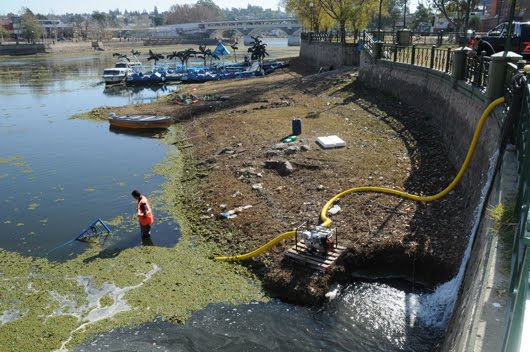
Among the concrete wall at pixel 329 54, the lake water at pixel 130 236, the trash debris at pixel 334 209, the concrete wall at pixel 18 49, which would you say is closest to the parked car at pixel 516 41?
the trash debris at pixel 334 209

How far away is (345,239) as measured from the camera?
10.6 meters

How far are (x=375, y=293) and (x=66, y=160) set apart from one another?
17.2 meters

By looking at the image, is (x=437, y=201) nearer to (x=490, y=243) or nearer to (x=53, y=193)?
(x=490, y=243)

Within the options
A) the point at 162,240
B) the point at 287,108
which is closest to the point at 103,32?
the point at 287,108

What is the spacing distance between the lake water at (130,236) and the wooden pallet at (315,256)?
73 centimetres

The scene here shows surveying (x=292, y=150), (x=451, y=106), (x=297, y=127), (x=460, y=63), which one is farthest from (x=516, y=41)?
(x=292, y=150)

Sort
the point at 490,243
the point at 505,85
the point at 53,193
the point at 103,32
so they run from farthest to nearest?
the point at 103,32
the point at 53,193
the point at 505,85
the point at 490,243

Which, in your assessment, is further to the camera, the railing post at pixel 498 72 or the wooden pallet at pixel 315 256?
the railing post at pixel 498 72

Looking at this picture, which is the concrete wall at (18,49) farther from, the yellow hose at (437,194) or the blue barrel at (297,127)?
the yellow hose at (437,194)

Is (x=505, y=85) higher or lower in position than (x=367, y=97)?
higher

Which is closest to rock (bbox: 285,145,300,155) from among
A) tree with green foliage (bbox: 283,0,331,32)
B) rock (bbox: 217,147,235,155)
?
rock (bbox: 217,147,235,155)

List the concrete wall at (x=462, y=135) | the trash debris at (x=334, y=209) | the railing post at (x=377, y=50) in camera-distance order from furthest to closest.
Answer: the railing post at (x=377, y=50) → the trash debris at (x=334, y=209) → the concrete wall at (x=462, y=135)

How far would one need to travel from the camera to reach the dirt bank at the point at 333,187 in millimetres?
9922

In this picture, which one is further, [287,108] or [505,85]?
[287,108]
